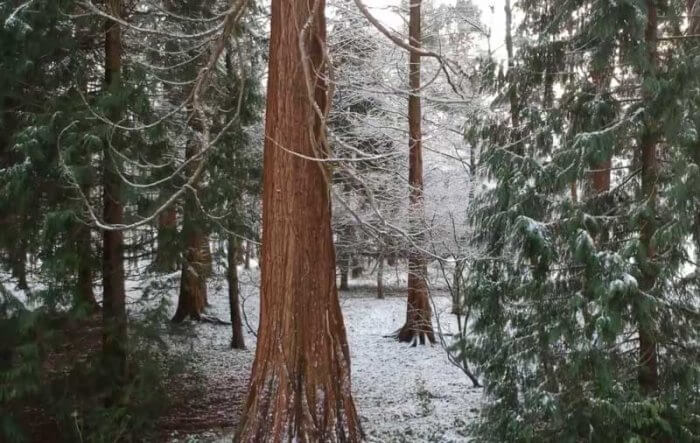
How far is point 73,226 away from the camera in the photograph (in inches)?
254

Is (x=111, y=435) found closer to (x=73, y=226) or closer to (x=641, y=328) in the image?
(x=73, y=226)

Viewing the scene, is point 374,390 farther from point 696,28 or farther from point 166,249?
point 696,28

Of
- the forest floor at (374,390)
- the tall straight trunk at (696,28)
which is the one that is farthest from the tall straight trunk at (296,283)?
the tall straight trunk at (696,28)

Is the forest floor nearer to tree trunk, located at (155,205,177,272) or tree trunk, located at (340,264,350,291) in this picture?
tree trunk, located at (155,205,177,272)

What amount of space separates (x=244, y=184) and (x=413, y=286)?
556cm

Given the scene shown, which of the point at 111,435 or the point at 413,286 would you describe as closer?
the point at 111,435

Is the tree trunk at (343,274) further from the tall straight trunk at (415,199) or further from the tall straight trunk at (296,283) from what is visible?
the tall straight trunk at (296,283)

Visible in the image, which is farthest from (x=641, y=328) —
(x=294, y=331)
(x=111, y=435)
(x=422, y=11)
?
(x=422, y=11)

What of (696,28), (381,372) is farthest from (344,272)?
(696,28)

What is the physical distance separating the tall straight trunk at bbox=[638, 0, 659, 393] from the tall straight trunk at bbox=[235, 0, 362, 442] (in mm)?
2500

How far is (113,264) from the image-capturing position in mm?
7125

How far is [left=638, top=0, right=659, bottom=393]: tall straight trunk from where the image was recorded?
4859 millimetres

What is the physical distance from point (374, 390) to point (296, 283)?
5015 millimetres

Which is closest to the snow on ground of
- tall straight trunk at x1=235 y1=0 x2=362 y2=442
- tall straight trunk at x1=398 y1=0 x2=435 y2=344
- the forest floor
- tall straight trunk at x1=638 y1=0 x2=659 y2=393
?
the forest floor
